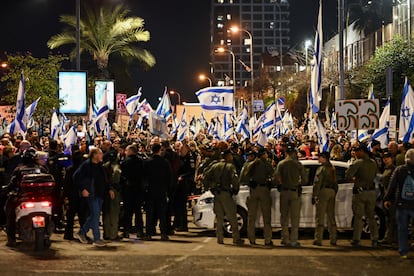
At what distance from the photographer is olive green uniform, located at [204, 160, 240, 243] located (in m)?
13.6

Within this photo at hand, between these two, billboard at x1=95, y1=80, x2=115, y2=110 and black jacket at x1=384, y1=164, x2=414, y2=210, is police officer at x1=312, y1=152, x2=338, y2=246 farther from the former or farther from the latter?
billboard at x1=95, y1=80, x2=115, y2=110

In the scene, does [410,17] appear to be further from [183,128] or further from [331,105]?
[183,128]

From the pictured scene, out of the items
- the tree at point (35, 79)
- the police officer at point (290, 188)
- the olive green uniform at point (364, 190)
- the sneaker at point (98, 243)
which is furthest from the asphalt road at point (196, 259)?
the tree at point (35, 79)

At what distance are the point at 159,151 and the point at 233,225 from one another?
2.19 m

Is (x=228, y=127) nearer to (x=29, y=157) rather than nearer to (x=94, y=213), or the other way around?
(x=94, y=213)

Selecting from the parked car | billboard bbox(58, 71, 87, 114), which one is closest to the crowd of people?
the parked car

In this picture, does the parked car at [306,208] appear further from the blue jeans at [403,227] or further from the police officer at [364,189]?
the blue jeans at [403,227]

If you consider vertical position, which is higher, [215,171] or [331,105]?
[331,105]

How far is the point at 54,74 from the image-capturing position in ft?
96.9

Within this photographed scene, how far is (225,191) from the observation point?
44.6 ft

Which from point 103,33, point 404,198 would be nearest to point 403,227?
point 404,198

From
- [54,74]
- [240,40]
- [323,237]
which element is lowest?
[323,237]

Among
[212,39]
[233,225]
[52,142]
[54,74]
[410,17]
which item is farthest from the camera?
[212,39]

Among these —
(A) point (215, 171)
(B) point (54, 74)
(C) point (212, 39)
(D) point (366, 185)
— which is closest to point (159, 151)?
(A) point (215, 171)
